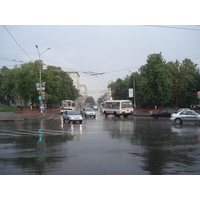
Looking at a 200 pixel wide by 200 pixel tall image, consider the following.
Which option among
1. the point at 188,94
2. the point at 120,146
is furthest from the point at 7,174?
the point at 188,94

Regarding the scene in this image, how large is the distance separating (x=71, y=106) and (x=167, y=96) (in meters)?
28.5

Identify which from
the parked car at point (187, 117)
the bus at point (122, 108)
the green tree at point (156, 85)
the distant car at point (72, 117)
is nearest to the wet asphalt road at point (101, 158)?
the parked car at point (187, 117)

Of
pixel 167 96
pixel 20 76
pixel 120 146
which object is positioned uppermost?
pixel 20 76

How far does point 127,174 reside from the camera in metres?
6.77

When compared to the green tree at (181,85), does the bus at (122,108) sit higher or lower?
lower

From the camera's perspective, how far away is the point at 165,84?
46.4 meters

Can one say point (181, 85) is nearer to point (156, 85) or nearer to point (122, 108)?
point (156, 85)

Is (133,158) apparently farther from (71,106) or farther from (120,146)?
(71,106)

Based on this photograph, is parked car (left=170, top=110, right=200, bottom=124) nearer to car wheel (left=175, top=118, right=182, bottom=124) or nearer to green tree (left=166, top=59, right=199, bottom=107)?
car wheel (left=175, top=118, right=182, bottom=124)

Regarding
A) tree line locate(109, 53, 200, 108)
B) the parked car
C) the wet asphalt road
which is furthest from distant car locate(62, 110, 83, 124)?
tree line locate(109, 53, 200, 108)

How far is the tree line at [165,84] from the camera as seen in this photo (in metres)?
46.6

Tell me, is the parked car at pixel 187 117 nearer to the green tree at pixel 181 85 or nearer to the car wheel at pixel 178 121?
the car wheel at pixel 178 121

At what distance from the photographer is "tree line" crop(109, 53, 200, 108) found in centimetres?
4662

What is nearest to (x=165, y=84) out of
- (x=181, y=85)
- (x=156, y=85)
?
(x=156, y=85)
